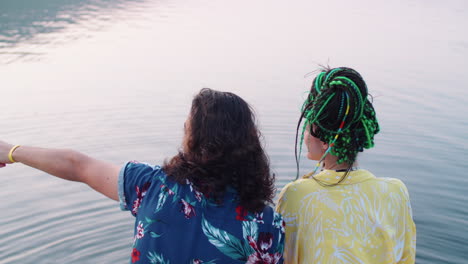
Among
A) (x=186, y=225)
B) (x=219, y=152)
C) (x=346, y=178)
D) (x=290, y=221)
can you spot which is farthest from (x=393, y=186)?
(x=186, y=225)

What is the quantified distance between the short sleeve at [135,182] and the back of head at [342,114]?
0.68 meters

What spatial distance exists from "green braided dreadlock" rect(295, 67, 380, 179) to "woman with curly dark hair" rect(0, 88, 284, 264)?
29 cm

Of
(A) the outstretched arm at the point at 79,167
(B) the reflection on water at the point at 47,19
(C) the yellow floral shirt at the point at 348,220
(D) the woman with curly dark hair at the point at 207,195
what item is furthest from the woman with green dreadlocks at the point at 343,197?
(B) the reflection on water at the point at 47,19

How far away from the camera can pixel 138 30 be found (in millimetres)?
14195

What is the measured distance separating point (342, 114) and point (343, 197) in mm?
345

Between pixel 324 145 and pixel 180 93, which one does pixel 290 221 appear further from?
pixel 180 93

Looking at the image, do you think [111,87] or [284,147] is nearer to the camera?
[284,147]

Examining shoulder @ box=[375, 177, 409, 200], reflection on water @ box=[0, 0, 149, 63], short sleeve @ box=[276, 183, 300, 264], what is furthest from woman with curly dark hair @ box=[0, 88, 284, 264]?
reflection on water @ box=[0, 0, 149, 63]

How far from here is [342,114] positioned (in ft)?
6.93

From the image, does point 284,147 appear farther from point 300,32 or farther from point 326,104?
point 300,32

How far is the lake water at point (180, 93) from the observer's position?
4875 mm

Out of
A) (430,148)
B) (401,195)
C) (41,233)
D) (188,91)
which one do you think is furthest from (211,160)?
(188,91)

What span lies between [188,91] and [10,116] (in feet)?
9.14

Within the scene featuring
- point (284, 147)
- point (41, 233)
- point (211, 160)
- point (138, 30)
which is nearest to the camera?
point (211, 160)
